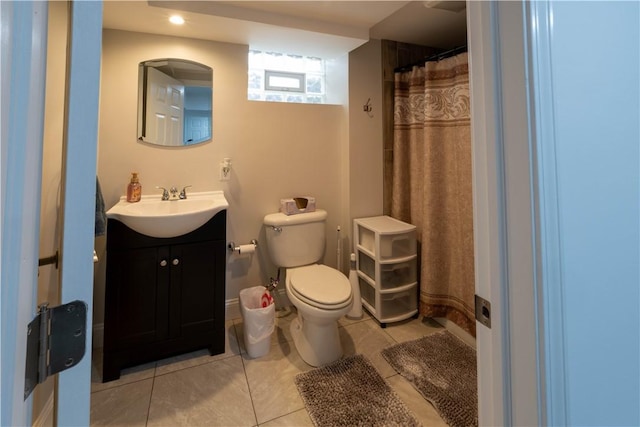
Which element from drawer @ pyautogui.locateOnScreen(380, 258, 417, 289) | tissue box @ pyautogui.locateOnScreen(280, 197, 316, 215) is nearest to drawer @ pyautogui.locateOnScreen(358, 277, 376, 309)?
drawer @ pyautogui.locateOnScreen(380, 258, 417, 289)

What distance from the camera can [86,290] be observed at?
1.23ft

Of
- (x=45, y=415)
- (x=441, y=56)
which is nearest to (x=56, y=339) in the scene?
(x=45, y=415)

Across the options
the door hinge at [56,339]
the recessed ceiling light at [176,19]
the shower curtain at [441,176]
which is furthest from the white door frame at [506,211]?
the recessed ceiling light at [176,19]

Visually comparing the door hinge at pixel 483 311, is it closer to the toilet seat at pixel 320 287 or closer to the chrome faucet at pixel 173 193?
the toilet seat at pixel 320 287

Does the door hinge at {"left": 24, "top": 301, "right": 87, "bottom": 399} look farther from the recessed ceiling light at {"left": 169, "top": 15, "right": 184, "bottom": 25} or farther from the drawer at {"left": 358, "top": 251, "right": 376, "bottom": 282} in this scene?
the drawer at {"left": 358, "top": 251, "right": 376, "bottom": 282}

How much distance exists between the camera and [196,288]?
1.74m

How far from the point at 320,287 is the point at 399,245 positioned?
2.36 ft

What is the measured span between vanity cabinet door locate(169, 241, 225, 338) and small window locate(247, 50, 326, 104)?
3.89 ft

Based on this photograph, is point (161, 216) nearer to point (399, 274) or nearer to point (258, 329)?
point (258, 329)

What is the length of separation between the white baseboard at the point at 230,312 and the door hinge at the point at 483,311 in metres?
1.73

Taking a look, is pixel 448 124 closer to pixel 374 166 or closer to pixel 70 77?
pixel 374 166

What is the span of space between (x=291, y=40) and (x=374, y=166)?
107 centimetres

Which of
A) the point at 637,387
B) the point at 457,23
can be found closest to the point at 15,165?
the point at 637,387

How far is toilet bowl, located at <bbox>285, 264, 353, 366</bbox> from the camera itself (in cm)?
166
